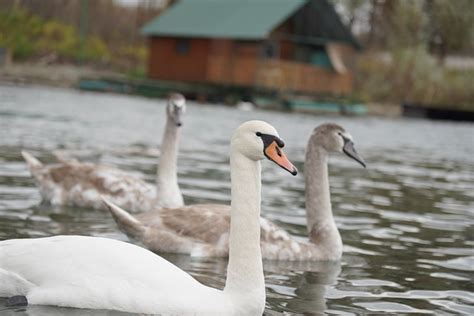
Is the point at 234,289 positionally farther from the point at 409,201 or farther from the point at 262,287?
the point at 409,201

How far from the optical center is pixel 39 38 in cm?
5006

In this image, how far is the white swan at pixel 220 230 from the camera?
7.41 m

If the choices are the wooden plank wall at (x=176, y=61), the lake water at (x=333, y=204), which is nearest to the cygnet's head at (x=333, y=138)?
the lake water at (x=333, y=204)

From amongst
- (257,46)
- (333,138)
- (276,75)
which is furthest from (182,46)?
(333,138)

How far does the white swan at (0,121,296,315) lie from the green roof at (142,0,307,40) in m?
33.6

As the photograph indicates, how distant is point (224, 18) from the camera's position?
43438 millimetres

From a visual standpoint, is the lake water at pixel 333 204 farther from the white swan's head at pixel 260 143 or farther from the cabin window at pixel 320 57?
the cabin window at pixel 320 57

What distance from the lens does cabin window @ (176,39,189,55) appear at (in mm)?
44062

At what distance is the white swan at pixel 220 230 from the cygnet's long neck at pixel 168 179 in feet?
4.31

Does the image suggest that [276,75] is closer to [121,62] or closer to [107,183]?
[121,62]

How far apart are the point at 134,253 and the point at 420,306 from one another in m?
2.26

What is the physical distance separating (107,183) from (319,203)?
8.21 feet

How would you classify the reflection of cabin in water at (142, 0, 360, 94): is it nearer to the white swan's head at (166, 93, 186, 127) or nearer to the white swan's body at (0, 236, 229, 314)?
the white swan's head at (166, 93, 186, 127)

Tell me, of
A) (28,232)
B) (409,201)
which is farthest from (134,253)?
(409,201)
